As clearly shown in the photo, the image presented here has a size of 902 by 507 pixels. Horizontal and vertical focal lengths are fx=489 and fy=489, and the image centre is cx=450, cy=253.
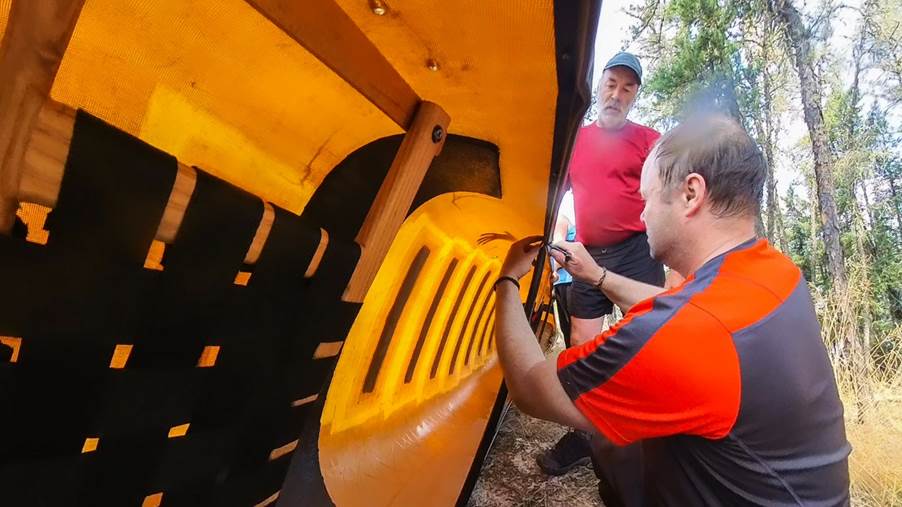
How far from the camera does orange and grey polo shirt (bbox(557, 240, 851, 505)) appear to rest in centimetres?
105

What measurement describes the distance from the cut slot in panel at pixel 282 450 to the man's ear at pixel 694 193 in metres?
1.16

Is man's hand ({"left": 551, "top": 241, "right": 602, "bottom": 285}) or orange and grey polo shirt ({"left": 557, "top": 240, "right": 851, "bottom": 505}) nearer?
orange and grey polo shirt ({"left": 557, "top": 240, "right": 851, "bottom": 505})

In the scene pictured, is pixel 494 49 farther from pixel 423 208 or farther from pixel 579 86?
pixel 423 208

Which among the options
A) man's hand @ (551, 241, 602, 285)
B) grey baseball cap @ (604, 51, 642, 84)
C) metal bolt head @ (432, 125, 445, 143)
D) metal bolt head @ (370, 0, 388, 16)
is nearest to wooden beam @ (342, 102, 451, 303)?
metal bolt head @ (432, 125, 445, 143)

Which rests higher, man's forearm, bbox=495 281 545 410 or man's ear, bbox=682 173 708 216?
man's ear, bbox=682 173 708 216

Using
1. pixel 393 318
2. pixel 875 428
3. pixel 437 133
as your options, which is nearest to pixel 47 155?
pixel 437 133

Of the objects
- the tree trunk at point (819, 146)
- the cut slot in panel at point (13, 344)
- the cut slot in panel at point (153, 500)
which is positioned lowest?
the cut slot in panel at point (153, 500)

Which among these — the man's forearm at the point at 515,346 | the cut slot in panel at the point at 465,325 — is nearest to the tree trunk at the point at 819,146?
the cut slot in panel at the point at 465,325

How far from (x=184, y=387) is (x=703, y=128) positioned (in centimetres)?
144

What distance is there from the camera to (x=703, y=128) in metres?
1.42

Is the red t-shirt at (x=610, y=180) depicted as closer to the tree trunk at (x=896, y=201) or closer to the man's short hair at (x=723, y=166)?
the man's short hair at (x=723, y=166)

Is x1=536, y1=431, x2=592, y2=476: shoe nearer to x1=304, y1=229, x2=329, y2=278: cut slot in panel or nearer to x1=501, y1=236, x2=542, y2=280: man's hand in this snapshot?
x1=501, y1=236, x2=542, y2=280: man's hand

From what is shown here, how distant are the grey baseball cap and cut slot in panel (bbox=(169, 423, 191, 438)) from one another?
271 cm

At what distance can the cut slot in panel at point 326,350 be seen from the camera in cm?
91
